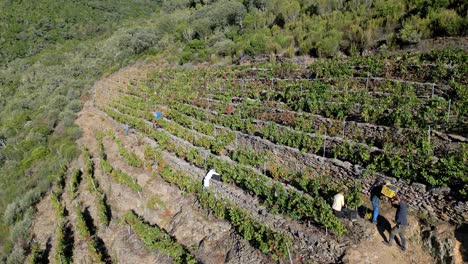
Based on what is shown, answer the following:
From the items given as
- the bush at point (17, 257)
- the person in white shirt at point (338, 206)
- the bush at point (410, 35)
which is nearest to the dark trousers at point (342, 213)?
the person in white shirt at point (338, 206)

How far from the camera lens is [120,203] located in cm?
1514

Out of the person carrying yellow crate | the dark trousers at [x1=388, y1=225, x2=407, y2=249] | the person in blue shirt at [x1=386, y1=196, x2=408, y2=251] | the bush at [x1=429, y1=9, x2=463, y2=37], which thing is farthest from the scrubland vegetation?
the dark trousers at [x1=388, y1=225, x2=407, y2=249]

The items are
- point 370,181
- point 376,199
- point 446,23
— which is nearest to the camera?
point 376,199

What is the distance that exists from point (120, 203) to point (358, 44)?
53.7 feet

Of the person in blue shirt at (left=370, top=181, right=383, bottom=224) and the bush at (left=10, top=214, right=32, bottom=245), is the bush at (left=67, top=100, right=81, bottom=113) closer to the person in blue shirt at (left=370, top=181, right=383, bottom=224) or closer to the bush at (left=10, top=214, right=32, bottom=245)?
the bush at (left=10, top=214, right=32, bottom=245)

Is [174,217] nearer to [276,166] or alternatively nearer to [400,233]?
[276,166]

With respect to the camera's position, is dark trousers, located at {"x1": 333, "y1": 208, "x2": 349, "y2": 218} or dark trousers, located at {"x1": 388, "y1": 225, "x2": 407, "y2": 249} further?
dark trousers, located at {"x1": 333, "y1": 208, "x2": 349, "y2": 218}

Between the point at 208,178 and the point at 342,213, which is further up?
the point at 342,213

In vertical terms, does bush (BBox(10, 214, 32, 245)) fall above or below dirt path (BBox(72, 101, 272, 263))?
below

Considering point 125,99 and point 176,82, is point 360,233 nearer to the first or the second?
point 176,82

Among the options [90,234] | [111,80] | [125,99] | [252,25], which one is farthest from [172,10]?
[90,234]

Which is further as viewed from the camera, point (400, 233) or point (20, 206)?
point (20, 206)

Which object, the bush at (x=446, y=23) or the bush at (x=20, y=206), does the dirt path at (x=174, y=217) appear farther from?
the bush at (x=446, y=23)

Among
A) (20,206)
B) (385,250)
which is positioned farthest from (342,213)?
(20,206)
